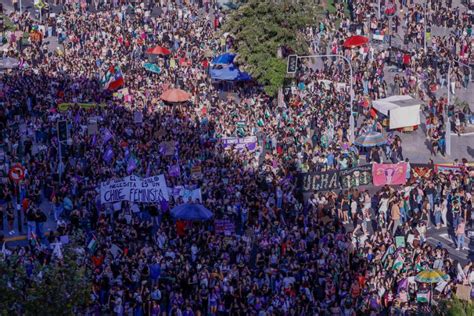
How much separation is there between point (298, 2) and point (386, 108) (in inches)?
298

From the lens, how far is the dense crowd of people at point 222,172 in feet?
128

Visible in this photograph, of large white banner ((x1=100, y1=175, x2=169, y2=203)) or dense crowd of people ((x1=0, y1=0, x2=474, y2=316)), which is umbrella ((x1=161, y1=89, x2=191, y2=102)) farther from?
large white banner ((x1=100, y1=175, x2=169, y2=203))

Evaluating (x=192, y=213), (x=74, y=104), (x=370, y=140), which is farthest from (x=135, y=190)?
(x=74, y=104)

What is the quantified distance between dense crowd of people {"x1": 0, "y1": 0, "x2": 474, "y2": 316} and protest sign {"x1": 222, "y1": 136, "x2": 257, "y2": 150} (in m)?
0.49

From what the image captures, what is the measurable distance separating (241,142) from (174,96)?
7.43 m

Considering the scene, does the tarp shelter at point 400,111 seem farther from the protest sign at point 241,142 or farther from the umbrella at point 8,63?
the umbrella at point 8,63

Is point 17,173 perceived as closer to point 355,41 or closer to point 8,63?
point 8,63

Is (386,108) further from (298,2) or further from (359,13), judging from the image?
(359,13)

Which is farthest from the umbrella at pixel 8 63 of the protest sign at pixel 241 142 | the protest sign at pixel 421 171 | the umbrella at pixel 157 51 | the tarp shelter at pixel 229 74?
the protest sign at pixel 421 171

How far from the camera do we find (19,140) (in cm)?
5575

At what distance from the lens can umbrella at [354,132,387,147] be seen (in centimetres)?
5328

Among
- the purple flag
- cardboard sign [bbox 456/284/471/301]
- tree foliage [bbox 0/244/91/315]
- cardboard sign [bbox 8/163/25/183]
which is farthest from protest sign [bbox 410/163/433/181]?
tree foliage [bbox 0/244/91/315]

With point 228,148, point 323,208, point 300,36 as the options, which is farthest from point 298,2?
point 323,208

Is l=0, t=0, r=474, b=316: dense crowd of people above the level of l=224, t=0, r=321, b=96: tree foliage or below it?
below
